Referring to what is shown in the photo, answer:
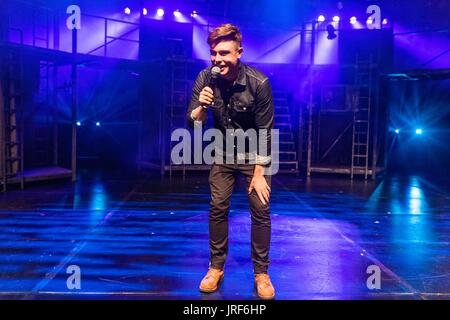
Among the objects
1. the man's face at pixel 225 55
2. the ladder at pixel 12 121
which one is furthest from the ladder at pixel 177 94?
the man's face at pixel 225 55

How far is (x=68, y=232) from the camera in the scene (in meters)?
6.24

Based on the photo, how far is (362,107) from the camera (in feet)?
44.8

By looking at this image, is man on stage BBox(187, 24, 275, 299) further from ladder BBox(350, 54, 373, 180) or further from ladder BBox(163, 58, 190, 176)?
ladder BBox(350, 54, 373, 180)

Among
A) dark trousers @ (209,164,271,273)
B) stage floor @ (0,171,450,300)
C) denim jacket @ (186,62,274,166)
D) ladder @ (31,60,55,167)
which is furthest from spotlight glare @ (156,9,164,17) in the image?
dark trousers @ (209,164,271,273)

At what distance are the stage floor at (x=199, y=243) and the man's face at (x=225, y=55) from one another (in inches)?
71.7

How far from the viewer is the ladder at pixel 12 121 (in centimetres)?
991

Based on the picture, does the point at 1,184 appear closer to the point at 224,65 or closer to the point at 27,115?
the point at 27,115

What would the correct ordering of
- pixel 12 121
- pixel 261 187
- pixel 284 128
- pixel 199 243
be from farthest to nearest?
pixel 284 128
pixel 12 121
pixel 199 243
pixel 261 187

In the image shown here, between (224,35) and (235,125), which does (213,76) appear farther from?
(235,125)

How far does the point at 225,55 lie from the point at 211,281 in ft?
6.03

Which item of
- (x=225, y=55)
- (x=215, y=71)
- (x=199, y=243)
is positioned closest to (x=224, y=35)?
(x=225, y=55)

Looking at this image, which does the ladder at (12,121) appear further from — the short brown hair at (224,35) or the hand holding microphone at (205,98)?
the short brown hair at (224,35)
